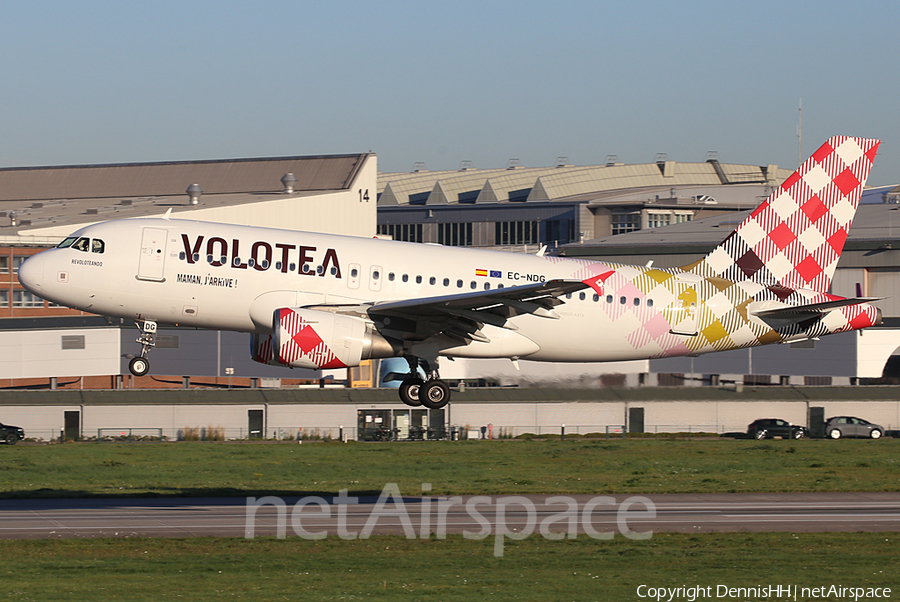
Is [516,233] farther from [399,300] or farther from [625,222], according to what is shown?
[399,300]

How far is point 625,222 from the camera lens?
449ft

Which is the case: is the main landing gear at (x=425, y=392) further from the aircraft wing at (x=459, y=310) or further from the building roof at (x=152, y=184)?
the building roof at (x=152, y=184)

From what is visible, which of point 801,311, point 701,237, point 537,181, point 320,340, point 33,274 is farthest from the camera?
point 537,181

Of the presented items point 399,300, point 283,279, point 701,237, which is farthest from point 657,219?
point 283,279

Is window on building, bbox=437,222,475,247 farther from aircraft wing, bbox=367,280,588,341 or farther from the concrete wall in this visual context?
aircraft wing, bbox=367,280,588,341

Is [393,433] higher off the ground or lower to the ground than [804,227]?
lower

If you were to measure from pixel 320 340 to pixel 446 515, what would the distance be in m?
8.35

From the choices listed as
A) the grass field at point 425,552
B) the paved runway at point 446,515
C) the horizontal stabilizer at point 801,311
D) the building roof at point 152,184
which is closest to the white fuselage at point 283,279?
the horizontal stabilizer at point 801,311

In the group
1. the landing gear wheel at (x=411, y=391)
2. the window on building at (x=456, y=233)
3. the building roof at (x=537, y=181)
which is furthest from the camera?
the building roof at (x=537, y=181)

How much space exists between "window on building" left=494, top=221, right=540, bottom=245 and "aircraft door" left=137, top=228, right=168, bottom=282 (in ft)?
342

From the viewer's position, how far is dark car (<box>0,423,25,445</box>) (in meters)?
63.5

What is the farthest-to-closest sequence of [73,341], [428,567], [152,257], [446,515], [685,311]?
[73,341] < [446,515] < [685,311] < [152,257] < [428,567]

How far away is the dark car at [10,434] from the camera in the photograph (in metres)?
63.5

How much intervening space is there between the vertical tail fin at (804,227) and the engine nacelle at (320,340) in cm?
1232
